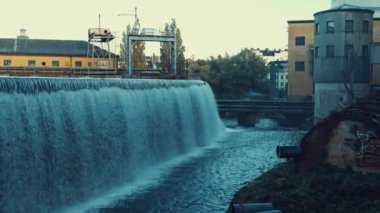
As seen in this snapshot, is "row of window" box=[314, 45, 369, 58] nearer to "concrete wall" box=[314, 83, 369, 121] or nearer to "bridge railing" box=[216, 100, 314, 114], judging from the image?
"concrete wall" box=[314, 83, 369, 121]

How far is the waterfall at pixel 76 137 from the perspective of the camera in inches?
720

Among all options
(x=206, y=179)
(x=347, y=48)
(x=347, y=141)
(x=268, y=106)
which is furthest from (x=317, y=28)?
(x=347, y=141)

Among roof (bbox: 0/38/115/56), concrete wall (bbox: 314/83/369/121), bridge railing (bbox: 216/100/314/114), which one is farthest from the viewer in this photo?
roof (bbox: 0/38/115/56)

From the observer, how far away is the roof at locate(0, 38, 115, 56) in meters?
60.7

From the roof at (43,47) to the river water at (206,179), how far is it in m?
28.2

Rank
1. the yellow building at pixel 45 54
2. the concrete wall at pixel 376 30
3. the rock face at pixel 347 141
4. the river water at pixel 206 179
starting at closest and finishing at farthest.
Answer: the rock face at pixel 347 141, the river water at pixel 206 179, the concrete wall at pixel 376 30, the yellow building at pixel 45 54

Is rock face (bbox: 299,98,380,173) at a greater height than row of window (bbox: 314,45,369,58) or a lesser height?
lesser

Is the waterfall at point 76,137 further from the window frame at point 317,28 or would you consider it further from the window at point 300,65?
the window at point 300,65

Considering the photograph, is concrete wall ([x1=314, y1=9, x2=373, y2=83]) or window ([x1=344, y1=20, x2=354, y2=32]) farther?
window ([x1=344, y1=20, x2=354, y2=32])

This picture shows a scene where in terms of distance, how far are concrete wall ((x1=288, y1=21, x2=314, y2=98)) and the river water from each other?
Answer: 20543 millimetres

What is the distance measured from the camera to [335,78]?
41500mm

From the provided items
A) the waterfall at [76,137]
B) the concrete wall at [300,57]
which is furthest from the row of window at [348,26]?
the concrete wall at [300,57]

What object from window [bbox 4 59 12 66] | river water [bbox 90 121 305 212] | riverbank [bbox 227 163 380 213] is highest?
window [bbox 4 59 12 66]

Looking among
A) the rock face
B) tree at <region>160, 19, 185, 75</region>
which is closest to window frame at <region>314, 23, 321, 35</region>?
the rock face
